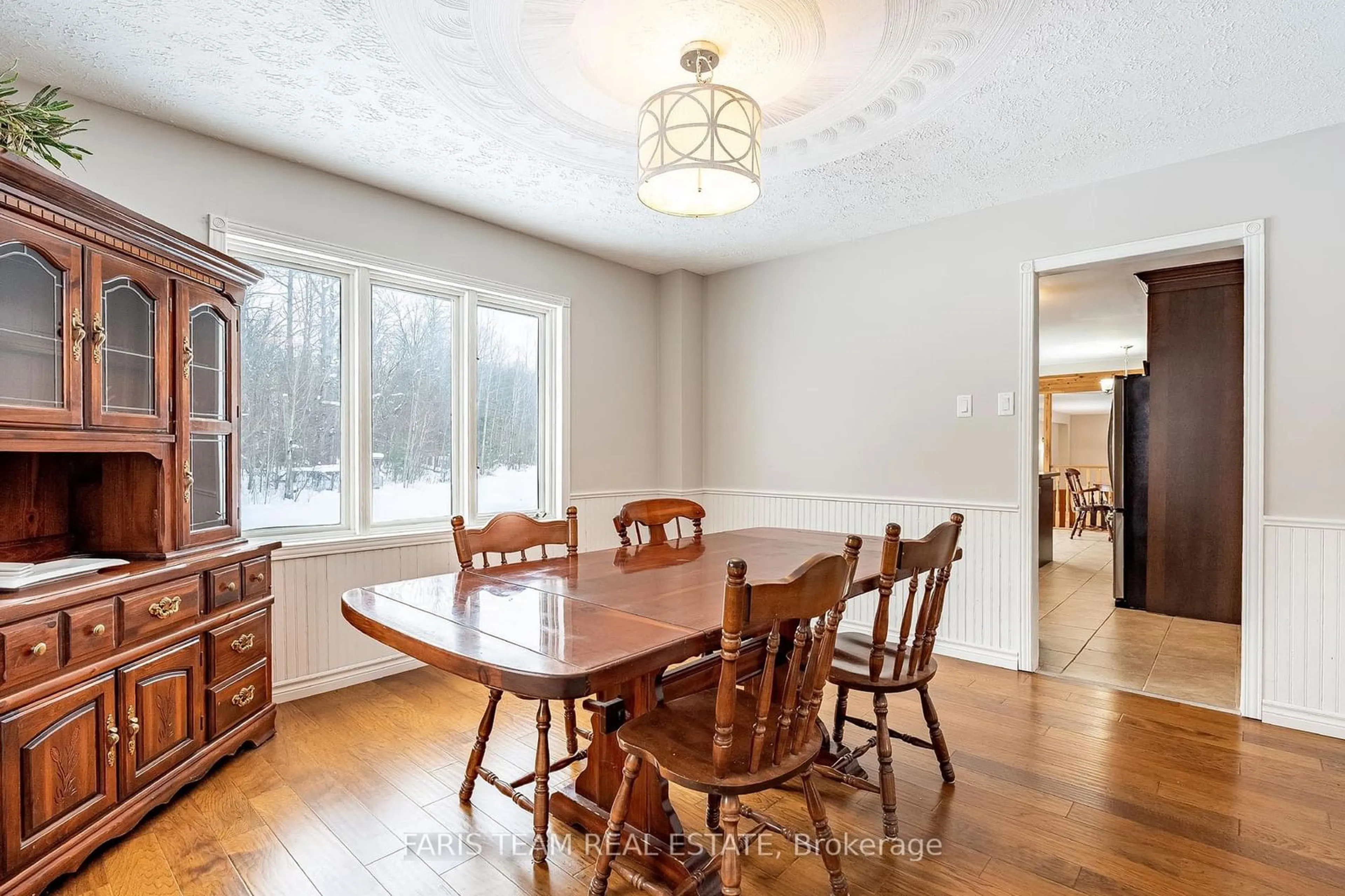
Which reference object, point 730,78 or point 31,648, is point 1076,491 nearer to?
point 730,78

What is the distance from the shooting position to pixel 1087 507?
8.90 m

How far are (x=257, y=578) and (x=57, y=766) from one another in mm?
877

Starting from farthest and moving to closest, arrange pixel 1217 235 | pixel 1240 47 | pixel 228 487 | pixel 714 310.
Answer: pixel 714 310 → pixel 1217 235 → pixel 228 487 → pixel 1240 47

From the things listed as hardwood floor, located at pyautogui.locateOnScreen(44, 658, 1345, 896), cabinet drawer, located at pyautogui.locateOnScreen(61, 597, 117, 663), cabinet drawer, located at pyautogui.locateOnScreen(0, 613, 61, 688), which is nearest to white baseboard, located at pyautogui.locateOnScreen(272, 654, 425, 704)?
hardwood floor, located at pyautogui.locateOnScreen(44, 658, 1345, 896)

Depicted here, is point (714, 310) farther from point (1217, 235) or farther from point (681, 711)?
point (681, 711)

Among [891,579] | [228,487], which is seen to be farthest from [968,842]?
[228,487]

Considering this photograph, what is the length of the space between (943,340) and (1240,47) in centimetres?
180

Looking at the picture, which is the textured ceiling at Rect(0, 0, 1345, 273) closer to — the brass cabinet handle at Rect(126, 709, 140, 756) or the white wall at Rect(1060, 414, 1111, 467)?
the brass cabinet handle at Rect(126, 709, 140, 756)

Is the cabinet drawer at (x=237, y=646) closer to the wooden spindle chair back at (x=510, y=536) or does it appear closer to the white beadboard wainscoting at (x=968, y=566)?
the wooden spindle chair back at (x=510, y=536)

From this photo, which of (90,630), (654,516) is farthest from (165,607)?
(654,516)

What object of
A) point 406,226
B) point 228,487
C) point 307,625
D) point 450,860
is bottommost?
point 450,860

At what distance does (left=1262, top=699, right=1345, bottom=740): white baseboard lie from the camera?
2625 millimetres

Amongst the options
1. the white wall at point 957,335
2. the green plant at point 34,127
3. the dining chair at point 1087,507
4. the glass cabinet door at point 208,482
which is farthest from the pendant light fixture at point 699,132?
the dining chair at point 1087,507

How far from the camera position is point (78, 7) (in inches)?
75.3
